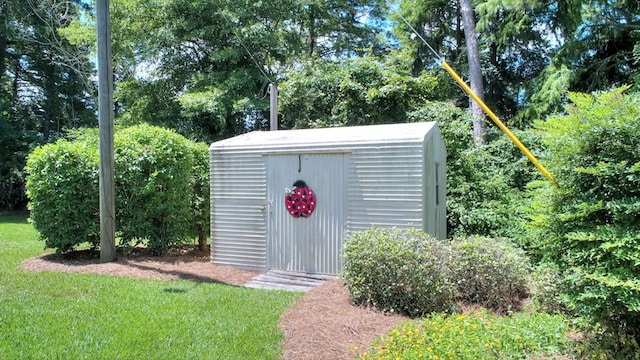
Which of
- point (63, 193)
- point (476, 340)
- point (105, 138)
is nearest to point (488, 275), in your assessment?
point (476, 340)

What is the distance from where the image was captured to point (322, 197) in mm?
6262

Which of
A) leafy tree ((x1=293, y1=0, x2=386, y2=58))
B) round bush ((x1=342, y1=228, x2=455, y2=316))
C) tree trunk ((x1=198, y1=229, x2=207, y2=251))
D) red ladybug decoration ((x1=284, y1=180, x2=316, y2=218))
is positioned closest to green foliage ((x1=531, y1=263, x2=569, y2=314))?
round bush ((x1=342, y1=228, x2=455, y2=316))

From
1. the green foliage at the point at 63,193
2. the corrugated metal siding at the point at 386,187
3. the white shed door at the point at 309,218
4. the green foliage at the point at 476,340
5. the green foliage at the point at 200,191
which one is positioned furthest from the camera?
the green foliage at the point at 200,191

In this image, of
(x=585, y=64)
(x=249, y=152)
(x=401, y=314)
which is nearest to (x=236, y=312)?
(x=401, y=314)

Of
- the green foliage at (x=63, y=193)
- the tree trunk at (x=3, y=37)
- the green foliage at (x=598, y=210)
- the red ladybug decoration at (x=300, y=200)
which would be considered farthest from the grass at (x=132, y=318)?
the tree trunk at (x=3, y=37)

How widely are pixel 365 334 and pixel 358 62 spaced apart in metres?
9.51

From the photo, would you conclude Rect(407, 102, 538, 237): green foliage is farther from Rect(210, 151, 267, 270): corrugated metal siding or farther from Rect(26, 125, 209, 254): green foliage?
Rect(26, 125, 209, 254): green foliage

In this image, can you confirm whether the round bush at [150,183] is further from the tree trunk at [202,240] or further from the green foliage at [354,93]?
the green foliage at [354,93]

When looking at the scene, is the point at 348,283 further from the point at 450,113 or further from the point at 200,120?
the point at 200,120

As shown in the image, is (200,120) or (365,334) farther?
(200,120)

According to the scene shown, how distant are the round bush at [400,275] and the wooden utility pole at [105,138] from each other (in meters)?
4.58

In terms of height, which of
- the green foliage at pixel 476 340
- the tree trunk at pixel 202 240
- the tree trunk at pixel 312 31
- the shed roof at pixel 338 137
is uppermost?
the tree trunk at pixel 312 31

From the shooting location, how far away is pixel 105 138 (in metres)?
7.01

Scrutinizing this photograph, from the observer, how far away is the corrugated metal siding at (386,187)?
223 inches
